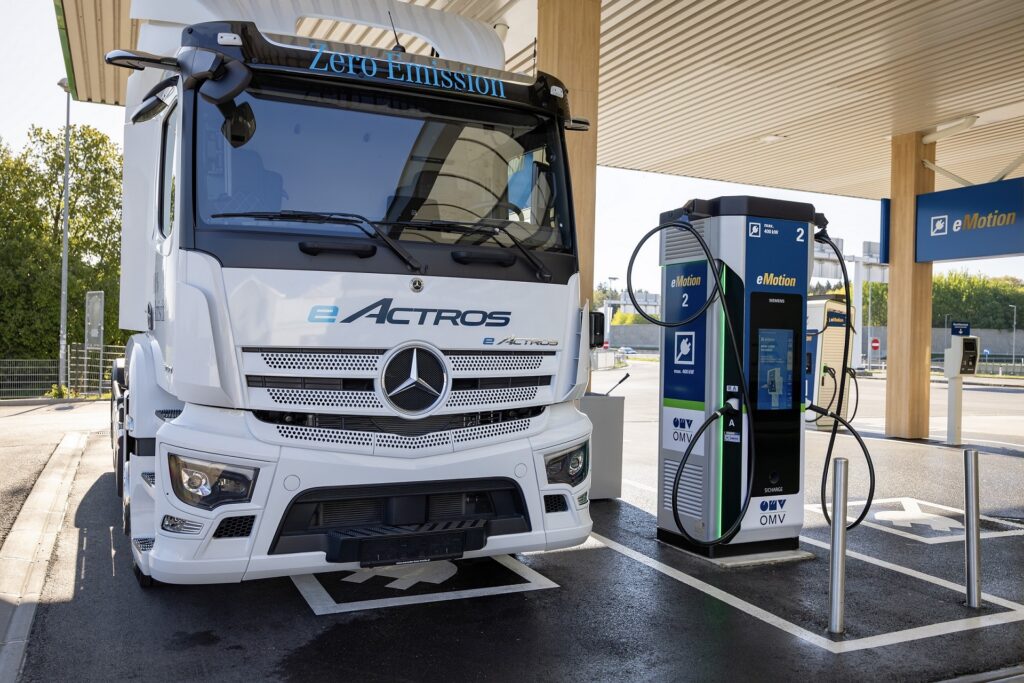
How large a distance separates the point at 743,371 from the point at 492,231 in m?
2.27

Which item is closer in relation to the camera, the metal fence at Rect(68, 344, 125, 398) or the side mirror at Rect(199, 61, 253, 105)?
the side mirror at Rect(199, 61, 253, 105)

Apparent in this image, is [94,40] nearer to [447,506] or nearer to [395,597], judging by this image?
[395,597]

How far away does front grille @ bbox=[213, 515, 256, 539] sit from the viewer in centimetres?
373

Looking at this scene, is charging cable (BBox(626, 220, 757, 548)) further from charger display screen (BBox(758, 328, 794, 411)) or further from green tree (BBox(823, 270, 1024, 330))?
green tree (BBox(823, 270, 1024, 330))

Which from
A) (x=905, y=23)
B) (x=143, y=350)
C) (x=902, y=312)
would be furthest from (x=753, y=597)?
(x=902, y=312)

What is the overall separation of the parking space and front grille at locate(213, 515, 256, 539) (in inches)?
25.7

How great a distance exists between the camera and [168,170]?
4.41 meters

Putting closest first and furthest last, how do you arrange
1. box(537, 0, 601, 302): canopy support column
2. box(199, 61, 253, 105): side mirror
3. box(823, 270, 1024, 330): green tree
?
box(199, 61, 253, 105): side mirror
box(537, 0, 601, 302): canopy support column
box(823, 270, 1024, 330): green tree

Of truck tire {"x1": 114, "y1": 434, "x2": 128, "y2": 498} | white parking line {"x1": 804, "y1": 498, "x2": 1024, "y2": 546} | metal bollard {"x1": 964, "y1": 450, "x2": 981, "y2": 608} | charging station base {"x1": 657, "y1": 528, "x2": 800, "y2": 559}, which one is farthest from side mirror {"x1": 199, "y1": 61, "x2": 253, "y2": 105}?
white parking line {"x1": 804, "y1": 498, "x2": 1024, "y2": 546}

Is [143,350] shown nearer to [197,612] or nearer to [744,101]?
[197,612]

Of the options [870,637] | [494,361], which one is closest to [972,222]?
[870,637]

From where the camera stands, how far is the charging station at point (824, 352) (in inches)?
584

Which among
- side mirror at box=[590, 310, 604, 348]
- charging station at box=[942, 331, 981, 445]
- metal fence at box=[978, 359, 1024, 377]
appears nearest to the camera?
side mirror at box=[590, 310, 604, 348]

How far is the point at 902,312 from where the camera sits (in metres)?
13.4
